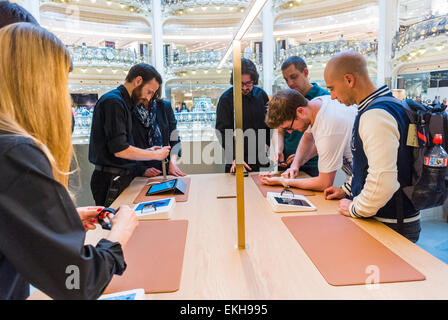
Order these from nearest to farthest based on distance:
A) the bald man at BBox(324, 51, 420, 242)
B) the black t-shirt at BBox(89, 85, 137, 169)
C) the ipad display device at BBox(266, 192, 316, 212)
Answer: the bald man at BBox(324, 51, 420, 242) < the ipad display device at BBox(266, 192, 316, 212) < the black t-shirt at BBox(89, 85, 137, 169)

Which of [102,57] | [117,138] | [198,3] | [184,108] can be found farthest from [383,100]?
[198,3]

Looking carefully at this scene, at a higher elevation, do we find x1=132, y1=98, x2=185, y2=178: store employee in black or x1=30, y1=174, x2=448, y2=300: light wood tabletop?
x1=132, y1=98, x2=185, y2=178: store employee in black

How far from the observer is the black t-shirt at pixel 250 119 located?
9.23 feet

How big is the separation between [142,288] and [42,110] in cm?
57

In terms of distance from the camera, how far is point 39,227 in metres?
0.58

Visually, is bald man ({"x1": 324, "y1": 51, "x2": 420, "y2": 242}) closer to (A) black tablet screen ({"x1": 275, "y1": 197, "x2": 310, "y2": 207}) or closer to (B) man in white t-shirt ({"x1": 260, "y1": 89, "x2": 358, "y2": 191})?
(A) black tablet screen ({"x1": 275, "y1": 197, "x2": 310, "y2": 207})

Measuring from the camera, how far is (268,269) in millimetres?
1015

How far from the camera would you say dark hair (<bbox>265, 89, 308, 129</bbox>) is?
6.18 feet

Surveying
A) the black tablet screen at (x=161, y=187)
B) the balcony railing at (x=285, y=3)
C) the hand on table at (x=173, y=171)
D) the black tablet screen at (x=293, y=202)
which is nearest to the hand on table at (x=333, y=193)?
the black tablet screen at (x=293, y=202)

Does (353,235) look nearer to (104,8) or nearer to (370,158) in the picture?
(370,158)

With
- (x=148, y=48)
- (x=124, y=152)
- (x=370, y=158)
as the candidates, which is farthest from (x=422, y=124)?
(x=148, y=48)

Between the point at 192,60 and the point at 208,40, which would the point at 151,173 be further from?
the point at 208,40

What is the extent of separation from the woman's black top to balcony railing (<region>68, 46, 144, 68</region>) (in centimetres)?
605

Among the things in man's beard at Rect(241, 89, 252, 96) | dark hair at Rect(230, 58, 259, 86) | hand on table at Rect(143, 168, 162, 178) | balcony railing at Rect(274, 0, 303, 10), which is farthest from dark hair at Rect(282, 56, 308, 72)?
balcony railing at Rect(274, 0, 303, 10)
